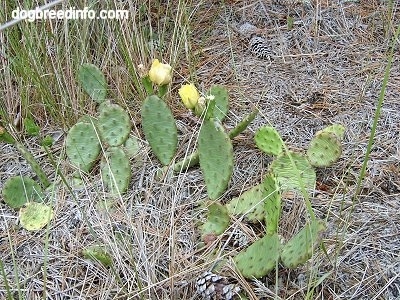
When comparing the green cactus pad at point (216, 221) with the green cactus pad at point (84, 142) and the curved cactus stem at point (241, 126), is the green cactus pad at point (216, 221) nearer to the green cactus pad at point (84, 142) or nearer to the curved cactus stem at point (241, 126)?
the curved cactus stem at point (241, 126)

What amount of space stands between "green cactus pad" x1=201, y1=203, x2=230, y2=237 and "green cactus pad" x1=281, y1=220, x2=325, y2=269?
176 mm

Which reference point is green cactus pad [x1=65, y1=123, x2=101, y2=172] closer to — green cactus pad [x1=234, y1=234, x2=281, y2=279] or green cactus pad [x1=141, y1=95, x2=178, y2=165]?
green cactus pad [x1=141, y1=95, x2=178, y2=165]

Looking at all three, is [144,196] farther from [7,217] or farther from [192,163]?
[7,217]

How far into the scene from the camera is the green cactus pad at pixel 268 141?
1482mm

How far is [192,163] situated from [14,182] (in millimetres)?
480

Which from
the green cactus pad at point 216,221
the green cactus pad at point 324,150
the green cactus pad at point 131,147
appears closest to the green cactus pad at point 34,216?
the green cactus pad at point 131,147

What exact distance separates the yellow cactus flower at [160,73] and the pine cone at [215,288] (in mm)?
562

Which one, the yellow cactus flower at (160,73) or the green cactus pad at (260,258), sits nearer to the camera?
the green cactus pad at (260,258)

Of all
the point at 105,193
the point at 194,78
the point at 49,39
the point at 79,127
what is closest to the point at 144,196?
the point at 105,193

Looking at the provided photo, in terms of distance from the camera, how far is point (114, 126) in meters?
1.58

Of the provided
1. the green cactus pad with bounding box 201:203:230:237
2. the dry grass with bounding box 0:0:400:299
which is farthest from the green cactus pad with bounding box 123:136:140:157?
the green cactus pad with bounding box 201:203:230:237

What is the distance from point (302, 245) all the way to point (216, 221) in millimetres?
254

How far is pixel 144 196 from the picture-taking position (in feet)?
4.97

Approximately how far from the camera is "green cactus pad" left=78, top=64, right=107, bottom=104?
1.74 m
